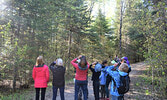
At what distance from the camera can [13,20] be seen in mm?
9844

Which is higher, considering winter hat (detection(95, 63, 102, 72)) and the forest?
the forest

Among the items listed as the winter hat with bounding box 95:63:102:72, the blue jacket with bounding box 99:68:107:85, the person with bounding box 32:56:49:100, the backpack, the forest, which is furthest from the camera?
the blue jacket with bounding box 99:68:107:85

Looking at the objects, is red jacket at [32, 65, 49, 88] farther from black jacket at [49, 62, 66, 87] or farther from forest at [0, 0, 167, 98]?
forest at [0, 0, 167, 98]

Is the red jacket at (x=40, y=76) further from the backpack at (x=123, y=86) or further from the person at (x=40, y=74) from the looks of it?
the backpack at (x=123, y=86)

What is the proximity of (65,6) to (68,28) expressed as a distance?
9.57 ft

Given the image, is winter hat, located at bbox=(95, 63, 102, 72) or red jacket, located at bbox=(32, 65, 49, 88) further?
winter hat, located at bbox=(95, 63, 102, 72)

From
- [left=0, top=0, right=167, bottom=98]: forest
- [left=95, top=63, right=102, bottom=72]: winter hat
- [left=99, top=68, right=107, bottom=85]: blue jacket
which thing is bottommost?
[left=99, top=68, right=107, bottom=85]: blue jacket

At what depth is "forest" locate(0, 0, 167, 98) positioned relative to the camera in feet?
18.1

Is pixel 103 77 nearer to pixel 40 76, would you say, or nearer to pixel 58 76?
pixel 58 76

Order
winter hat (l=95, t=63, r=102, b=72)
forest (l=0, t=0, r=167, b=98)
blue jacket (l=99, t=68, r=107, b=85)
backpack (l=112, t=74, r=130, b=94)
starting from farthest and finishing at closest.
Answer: blue jacket (l=99, t=68, r=107, b=85) < forest (l=0, t=0, r=167, b=98) < winter hat (l=95, t=63, r=102, b=72) < backpack (l=112, t=74, r=130, b=94)

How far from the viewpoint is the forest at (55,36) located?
5527 millimetres

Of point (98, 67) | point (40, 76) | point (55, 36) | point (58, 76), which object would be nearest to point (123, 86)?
point (98, 67)

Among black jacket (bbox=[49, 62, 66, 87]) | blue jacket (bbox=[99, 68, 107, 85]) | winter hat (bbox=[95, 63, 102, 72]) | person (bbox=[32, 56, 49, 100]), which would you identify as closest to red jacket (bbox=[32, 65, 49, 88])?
person (bbox=[32, 56, 49, 100])

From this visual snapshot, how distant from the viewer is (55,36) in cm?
1343
